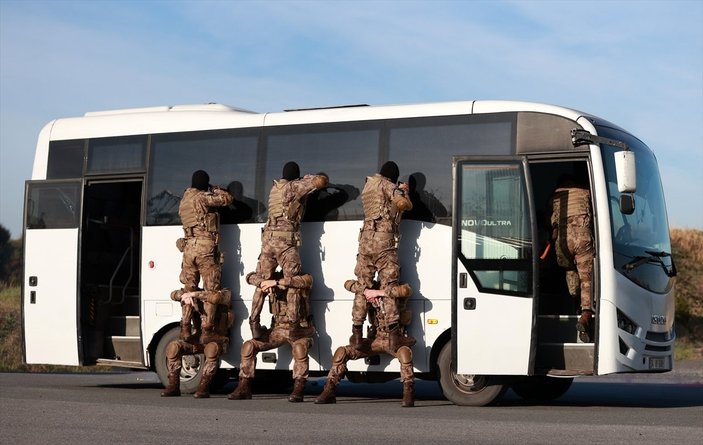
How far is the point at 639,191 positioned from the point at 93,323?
7295 mm

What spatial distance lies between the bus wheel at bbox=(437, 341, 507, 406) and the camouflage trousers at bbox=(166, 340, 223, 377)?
111 inches

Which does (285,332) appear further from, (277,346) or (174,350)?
(174,350)

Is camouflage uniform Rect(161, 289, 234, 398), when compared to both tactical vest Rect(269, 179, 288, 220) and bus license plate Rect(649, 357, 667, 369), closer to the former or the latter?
tactical vest Rect(269, 179, 288, 220)

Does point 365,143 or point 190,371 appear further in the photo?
point 190,371

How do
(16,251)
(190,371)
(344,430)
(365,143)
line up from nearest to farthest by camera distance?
1. (344,430)
2. (365,143)
3. (190,371)
4. (16,251)

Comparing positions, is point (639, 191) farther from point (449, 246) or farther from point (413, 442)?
point (413, 442)

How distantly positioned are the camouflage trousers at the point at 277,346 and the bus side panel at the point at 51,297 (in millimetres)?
2816

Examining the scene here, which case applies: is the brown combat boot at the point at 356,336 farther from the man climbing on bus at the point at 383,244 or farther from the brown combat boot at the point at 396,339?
the brown combat boot at the point at 396,339

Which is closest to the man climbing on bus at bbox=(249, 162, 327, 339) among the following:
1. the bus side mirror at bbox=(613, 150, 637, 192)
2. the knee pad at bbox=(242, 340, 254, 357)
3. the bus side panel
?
the knee pad at bbox=(242, 340, 254, 357)

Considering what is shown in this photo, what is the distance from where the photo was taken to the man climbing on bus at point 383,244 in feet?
47.3

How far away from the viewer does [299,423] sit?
11.9 meters

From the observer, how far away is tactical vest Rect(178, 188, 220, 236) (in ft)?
51.7

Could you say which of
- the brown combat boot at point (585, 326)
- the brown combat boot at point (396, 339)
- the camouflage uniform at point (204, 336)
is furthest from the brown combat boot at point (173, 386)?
the brown combat boot at point (585, 326)

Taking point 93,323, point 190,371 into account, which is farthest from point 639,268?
point 93,323
